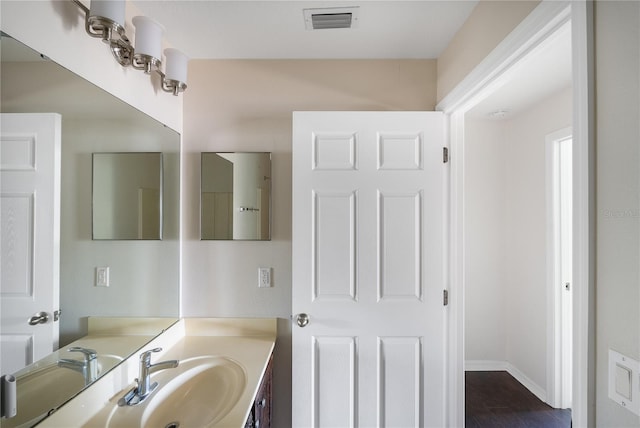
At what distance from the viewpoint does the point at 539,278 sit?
237 cm

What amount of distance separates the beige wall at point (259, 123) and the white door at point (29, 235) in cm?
80

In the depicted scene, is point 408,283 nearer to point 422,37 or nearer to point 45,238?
point 422,37

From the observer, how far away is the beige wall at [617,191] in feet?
1.97

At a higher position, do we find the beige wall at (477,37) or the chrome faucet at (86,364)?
the beige wall at (477,37)

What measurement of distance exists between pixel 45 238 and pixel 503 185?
3247 millimetres

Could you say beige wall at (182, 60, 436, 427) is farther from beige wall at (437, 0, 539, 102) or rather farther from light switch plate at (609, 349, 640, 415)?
light switch plate at (609, 349, 640, 415)

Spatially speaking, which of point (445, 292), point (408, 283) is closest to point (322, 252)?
point (408, 283)

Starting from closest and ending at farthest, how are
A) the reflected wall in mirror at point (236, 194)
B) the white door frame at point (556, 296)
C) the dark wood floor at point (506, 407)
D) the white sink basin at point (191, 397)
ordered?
the white sink basin at point (191, 397) < the reflected wall in mirror at point (236, 194) < the dark wood floor at point (506, 407) < the white door frame at point (556, 296)

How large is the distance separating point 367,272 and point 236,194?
868 mm

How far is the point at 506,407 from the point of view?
7.26 feet

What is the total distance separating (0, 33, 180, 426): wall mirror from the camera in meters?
0.76

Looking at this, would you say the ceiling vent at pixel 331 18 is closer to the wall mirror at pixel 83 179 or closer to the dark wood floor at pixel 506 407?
the wall mirror at pixel 83 179

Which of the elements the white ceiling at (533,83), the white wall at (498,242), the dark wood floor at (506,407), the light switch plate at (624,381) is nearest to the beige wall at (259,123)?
the white ceiling at (533,83)

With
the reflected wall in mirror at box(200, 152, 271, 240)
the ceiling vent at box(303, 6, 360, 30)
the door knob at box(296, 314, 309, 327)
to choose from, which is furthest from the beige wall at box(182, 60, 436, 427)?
the ceiling vent at box(303, 6, 360, 30)
